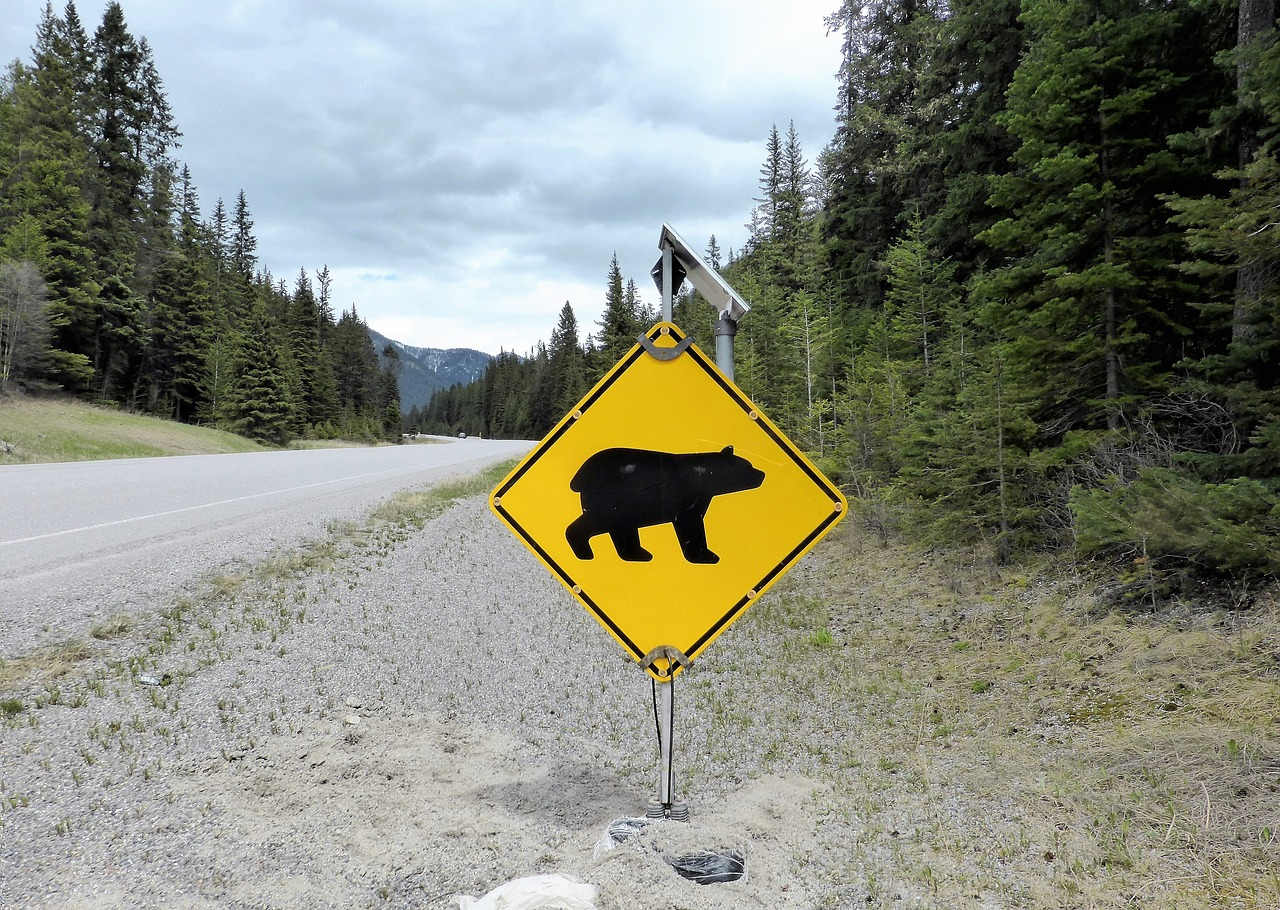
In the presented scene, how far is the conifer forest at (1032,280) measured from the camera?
538cm

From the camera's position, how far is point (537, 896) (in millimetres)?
2145

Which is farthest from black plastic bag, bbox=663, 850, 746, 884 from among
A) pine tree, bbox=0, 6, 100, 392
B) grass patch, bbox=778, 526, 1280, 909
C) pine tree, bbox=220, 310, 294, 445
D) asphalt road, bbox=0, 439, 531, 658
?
pine tree, bbox=220, 310, 294, 445

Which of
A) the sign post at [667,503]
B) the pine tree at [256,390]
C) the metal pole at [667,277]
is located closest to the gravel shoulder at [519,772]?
the sign post at [667,503]

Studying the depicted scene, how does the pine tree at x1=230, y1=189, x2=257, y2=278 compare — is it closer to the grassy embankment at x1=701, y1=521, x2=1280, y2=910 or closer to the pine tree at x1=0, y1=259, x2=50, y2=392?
the pine tree at x1=0, y1=259, x2=50, y2=392

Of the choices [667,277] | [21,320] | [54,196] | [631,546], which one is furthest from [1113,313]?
[54,196]

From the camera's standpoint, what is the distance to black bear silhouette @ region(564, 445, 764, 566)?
108 inches

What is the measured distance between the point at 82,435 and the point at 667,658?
2798 centimetres

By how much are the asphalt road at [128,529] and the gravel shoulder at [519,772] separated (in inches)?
20.8

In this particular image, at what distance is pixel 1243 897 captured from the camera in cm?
231

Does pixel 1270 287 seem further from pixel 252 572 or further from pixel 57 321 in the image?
pixel 57 321

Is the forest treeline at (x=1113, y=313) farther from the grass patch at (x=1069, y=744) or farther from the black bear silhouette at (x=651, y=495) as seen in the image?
the black bear silhouette at (x=651, y=495)

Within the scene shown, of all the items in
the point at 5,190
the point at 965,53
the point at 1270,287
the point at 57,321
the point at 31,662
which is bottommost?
the point at 31,662

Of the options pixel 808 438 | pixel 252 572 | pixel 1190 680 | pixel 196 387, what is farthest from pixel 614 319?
pixel 1190 680

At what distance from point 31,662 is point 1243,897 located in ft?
20.6
